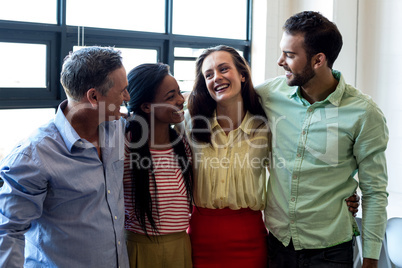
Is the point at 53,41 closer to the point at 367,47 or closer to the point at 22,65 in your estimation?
the point at 22,65

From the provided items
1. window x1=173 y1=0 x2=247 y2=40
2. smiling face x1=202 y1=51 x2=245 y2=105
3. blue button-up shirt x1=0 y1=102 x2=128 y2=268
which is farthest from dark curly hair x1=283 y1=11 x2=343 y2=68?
window x1=173 y1=0 x2=247 y2=40

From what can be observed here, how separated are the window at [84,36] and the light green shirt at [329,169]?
1209mm

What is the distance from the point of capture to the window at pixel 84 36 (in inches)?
95.3

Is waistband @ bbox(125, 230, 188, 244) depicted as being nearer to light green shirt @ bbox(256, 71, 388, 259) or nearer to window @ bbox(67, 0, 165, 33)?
light green shirt @ bbox(256, 71, 388, 259)

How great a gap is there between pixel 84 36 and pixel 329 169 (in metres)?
1.65

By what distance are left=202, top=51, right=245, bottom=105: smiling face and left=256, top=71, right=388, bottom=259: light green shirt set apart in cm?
23

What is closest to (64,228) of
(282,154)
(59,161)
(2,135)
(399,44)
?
(59,161)

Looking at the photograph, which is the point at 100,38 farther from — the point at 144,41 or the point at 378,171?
the point at 378,171

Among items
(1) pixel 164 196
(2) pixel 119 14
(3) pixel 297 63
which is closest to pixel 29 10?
(2) pixel 119 14

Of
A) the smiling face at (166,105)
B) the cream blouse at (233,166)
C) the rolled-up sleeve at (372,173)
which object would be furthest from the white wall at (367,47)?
the smiling face at (166,105)

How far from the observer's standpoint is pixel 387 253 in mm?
2658

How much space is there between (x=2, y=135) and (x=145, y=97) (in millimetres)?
1101

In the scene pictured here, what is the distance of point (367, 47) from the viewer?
3324mm

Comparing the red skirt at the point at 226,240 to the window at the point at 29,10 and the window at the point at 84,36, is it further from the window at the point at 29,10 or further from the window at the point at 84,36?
the window at the point at 29,10
